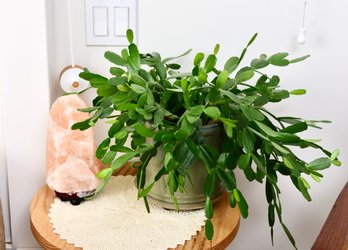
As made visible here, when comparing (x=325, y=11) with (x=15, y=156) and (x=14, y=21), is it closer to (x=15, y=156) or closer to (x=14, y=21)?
(x=14, y=21)

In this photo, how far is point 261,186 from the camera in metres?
1.30

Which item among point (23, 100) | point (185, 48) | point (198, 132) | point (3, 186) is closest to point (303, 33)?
point (185, 48)

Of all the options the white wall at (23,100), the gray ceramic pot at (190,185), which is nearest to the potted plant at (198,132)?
the gray ceramic pot at (190,185)

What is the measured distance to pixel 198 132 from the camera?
0.87m

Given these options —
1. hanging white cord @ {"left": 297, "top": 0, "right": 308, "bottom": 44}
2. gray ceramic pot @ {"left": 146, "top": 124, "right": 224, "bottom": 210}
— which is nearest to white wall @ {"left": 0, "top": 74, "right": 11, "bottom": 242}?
gray ceramic pot @ {"left": 146, "top": 124, "right": 224, "bottom": 210}

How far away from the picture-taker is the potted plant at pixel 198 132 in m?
0.82

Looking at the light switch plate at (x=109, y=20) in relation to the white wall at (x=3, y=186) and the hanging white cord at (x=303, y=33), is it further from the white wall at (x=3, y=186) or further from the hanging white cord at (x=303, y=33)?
the hanging white cord at (x=303, y=33)

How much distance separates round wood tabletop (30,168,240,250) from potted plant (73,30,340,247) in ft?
0.26

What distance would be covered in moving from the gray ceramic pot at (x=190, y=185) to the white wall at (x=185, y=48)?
0.32m

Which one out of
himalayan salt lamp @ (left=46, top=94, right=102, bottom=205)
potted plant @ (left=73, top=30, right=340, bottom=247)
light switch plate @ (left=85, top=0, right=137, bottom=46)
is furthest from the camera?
light switch plate @ (left=85, top=0, right=137, bottom=46)

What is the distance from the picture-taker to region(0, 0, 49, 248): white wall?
1046 millimetres

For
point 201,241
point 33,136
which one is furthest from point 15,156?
point 201,241

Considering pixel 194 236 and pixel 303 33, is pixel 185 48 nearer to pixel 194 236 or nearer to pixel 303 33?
pixel 303 33

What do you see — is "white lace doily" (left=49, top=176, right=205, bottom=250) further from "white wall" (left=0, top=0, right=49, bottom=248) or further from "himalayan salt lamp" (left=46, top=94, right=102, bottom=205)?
"white wall" (left=0, top=0, right=49, bottom=248)
